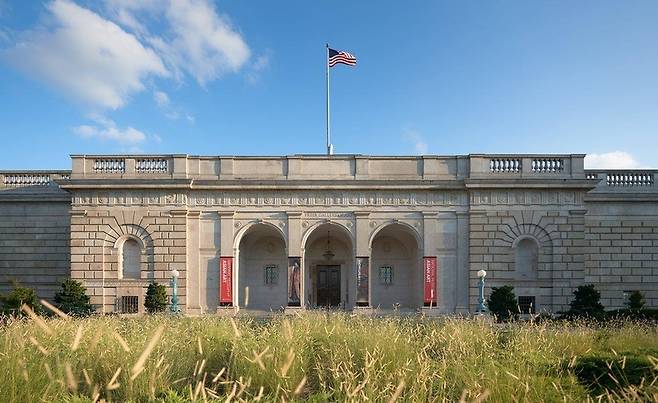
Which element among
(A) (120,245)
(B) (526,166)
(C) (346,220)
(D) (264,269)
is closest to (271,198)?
(C) (346,220)

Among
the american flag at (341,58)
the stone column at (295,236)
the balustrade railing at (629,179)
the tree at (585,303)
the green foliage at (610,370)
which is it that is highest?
the american flag at (341,58)

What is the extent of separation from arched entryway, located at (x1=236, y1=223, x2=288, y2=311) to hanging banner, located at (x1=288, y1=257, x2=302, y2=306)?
2.58 meters

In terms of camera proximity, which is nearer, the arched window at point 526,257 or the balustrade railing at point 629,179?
the arched window at point 526,257

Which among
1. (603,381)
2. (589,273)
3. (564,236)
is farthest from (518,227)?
(603,381)

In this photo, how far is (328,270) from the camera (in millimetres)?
24859

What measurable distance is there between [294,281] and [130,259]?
341 inches

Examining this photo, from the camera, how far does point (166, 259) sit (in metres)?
20.9

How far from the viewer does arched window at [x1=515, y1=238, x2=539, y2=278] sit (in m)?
20.9

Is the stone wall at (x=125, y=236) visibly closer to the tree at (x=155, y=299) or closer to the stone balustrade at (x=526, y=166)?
the tree at (x=155, y=299)

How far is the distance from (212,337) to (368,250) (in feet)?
45.7

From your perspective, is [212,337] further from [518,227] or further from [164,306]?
[518,227]

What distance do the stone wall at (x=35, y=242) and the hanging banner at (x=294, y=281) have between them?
41.8 feet

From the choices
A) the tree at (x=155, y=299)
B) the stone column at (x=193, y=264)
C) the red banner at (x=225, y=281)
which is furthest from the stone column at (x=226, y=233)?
the tree at (x=155, y=299)

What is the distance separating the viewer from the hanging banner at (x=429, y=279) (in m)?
20.9
